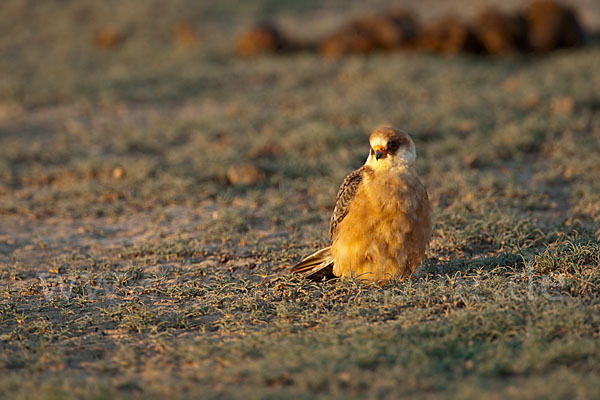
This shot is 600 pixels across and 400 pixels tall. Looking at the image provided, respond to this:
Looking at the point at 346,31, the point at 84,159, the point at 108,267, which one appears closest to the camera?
the point at 108,267

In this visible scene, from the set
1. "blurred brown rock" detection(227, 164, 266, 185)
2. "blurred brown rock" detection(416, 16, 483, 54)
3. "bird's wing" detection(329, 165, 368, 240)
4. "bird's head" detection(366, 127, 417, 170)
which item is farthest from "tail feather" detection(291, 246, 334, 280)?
"blurred brown rock" detection(416, 16, 483, 54)

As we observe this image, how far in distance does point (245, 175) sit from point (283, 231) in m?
1.53

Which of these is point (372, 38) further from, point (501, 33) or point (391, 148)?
point (391, 148)

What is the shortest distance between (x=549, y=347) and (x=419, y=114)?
6.25m

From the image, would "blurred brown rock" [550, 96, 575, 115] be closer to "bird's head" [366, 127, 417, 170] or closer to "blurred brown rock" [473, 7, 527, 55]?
"blurred brown rock" [473, 7, 527, 55]

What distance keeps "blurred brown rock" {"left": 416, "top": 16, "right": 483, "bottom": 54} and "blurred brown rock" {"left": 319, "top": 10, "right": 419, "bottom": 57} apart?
298mm

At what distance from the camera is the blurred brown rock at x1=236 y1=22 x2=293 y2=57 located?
1346 centimetres

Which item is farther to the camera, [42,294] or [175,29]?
[175,29]

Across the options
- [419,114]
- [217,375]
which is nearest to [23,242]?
[217,375]

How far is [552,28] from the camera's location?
494 inches

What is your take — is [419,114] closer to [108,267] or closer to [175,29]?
[108,267]

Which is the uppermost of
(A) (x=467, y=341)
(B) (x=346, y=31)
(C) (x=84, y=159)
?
(B) (x=346, y=31)

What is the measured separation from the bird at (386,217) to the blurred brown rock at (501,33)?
9.07 m

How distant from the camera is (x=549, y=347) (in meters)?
3.34
